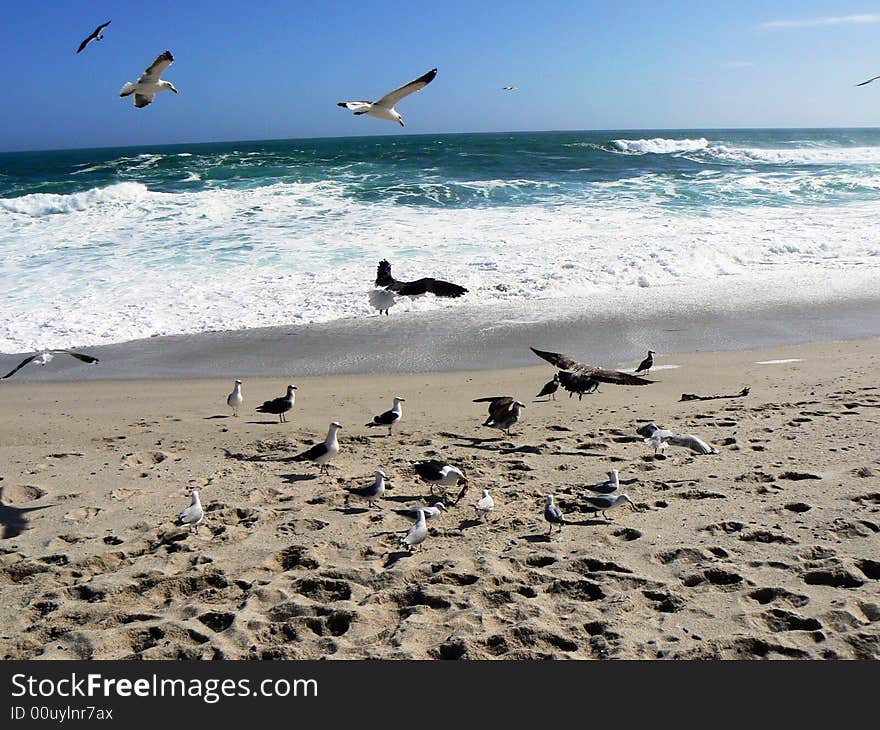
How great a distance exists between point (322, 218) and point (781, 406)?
1447 cm

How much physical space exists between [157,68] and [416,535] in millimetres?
4718

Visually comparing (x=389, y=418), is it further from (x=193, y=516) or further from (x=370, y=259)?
(x=370, y=259)

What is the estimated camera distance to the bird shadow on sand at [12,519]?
4.98 m

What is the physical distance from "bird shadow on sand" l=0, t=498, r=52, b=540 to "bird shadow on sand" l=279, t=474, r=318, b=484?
155 centimetres

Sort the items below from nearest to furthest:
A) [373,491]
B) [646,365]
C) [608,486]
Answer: [608,486] < [373,491] < [646,365]

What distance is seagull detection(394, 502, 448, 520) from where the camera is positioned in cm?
509

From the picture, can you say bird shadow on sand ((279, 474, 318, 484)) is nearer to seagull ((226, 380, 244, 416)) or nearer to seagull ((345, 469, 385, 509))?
seagull ((345, 469, 385, 509))

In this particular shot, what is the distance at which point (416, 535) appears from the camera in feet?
15.5

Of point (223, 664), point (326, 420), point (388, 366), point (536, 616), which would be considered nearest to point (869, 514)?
point (536, 616)

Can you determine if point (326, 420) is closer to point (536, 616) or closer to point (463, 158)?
point (536, 616)

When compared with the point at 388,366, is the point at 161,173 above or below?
above

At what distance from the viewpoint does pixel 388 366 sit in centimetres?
947

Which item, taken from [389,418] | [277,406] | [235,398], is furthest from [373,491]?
[235,398]

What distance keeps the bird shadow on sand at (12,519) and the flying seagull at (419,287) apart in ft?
10.9
